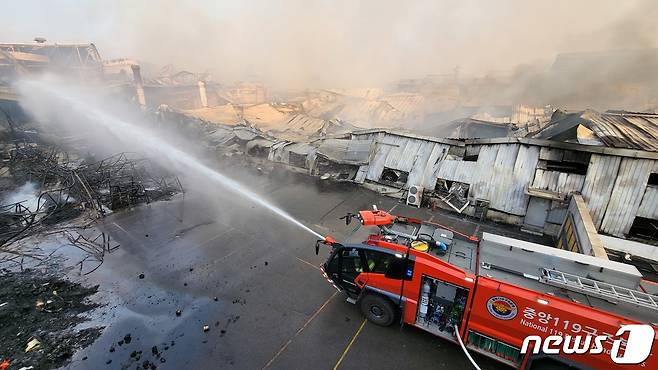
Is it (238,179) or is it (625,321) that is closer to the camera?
(625,321)

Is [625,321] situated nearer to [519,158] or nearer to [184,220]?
[519,158]

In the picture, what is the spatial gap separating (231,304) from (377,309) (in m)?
4.70

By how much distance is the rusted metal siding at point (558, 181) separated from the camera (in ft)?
46.8

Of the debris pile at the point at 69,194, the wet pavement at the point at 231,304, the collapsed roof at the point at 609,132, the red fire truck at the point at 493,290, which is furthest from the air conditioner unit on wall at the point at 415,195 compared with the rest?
the debris pile at the point at 69,194

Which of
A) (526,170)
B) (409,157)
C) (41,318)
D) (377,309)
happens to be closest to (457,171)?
(409,157)

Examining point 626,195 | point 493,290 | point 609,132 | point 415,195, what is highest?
point 609,132

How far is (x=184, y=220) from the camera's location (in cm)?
1541

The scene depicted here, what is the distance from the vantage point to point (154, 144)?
82.5 feet

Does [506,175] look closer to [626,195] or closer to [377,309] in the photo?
[626,195]

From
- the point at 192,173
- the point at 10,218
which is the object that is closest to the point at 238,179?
the point at 192,173

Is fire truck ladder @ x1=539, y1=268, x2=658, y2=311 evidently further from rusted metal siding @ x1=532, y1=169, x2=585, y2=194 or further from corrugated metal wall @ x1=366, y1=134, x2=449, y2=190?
corrugated metal wall @ x1=366, y1=134, x2=449, y2=190

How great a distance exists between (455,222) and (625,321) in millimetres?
10517

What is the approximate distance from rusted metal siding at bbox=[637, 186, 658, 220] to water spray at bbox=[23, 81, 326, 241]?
13858 mm

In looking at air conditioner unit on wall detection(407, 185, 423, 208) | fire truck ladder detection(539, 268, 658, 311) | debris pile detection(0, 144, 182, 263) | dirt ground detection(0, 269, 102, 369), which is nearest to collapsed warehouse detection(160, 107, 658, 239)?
air conditioner unit on wall detection(407, 185, 423, 208)
